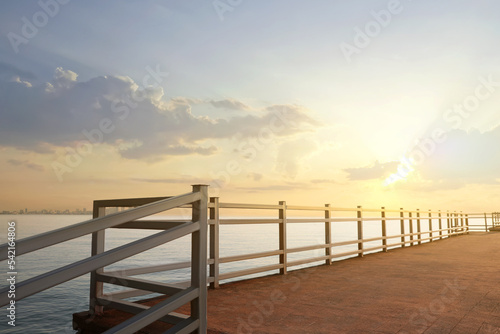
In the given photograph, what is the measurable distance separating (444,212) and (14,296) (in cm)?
1976

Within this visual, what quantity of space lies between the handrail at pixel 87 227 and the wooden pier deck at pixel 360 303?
1516mm

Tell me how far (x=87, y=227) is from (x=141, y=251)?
0.40 meters

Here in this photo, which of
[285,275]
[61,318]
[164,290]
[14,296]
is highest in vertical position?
[14,296]

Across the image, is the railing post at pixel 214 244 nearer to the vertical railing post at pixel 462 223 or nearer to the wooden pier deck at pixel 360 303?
the wooden pier deck at pixel 360 303

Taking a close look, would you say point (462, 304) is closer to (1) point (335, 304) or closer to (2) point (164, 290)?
(1) point (335, 304)

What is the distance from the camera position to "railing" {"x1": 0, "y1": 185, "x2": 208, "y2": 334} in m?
1.70

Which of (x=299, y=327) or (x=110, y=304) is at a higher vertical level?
(x=110, y=304)

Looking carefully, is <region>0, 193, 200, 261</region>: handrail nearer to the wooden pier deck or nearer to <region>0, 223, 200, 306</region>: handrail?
<region>0, 223, 200, 306</region>: handrail

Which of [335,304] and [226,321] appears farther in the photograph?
[335,304]

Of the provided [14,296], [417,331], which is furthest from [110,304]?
→ [417,331]

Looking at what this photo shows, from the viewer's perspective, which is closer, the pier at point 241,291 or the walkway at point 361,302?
the pier at point 241,291

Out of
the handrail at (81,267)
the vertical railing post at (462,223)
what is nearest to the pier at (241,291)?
the handrail at (81,267)

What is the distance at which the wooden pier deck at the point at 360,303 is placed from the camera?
11.8 feet

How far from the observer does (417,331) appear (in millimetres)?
3469
